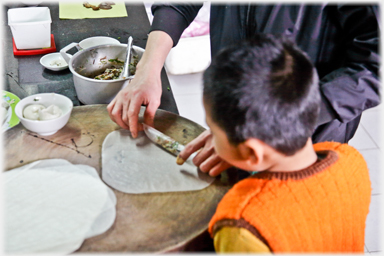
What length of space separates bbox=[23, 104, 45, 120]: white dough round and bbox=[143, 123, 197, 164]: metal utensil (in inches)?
14.6

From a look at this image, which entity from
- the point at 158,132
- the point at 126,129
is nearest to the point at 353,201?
the point at 158,132

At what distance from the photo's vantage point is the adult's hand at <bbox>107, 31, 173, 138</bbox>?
42.9 inches

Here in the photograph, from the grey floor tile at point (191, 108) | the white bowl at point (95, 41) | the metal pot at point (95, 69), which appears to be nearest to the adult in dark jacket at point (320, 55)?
the metal pot at point (95, 69)

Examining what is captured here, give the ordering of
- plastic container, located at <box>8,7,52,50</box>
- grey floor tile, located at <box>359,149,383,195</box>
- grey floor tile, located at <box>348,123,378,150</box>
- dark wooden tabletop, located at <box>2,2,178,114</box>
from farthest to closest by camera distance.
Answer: grey floor tile, located at <box>348,123,378,150</box>
grey floor tile, located at <box>359,149,383,195</box>
plastic container, located at <box>8,7,52,50</box>
dark wooden tabletop, located at <box>2,2,178,114</box>

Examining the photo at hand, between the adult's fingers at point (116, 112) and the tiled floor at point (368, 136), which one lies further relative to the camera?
the tiled floor at point (368, 136)

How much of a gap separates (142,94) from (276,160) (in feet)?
1.82

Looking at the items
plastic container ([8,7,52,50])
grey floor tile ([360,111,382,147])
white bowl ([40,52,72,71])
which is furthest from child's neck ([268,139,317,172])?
grey floor tile ([360,111,382,147])

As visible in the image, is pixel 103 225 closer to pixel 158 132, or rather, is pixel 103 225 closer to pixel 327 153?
pixel 158 132

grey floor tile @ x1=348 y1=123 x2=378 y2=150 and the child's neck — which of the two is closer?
the child's neck

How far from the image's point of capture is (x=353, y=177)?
820mm

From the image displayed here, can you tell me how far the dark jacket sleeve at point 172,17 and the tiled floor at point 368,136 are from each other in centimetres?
76

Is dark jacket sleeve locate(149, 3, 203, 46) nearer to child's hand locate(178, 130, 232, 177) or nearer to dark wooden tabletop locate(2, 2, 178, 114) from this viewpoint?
dark wooden tabletop locate(2, 2, 178, 114)

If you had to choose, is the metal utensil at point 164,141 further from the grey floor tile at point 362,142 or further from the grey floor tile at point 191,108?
the grey floor tile at point 362,142

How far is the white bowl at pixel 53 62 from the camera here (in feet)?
4.51
